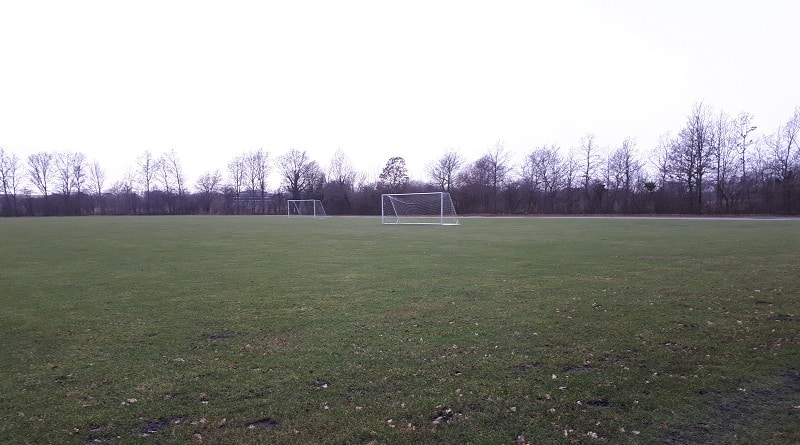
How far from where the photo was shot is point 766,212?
5172 cm

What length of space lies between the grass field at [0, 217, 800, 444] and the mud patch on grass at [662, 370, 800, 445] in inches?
0.8

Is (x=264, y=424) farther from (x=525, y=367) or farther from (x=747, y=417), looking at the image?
(x=747, y=417)

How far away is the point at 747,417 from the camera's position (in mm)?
4188

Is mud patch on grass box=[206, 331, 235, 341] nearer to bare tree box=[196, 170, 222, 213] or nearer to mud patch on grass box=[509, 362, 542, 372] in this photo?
mud patch on grass box=[509, 362, 542, 372]

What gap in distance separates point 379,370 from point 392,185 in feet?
268

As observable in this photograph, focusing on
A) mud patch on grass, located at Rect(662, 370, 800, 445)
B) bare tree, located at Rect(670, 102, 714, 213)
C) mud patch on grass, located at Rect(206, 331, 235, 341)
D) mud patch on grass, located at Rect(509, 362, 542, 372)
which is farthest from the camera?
bare tree, located at Rect(670, 102, 714, 213)

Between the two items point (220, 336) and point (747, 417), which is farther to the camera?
point (220, 336)

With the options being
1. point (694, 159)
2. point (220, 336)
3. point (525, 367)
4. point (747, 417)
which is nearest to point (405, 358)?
point (525, 367)

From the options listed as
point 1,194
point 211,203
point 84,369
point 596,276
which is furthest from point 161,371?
point 1,194

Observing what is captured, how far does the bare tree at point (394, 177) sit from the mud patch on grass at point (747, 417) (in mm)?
80393

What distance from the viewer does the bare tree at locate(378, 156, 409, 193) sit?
85875mm

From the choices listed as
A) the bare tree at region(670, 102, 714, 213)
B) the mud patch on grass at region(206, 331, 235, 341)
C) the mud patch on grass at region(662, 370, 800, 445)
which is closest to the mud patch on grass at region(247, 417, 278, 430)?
the mud patch on grass at region(206, 331, 235, 341)

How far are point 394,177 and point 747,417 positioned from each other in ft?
280

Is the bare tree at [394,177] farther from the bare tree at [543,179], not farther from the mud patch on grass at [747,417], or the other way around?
the mud patch on grass at [747,417]
